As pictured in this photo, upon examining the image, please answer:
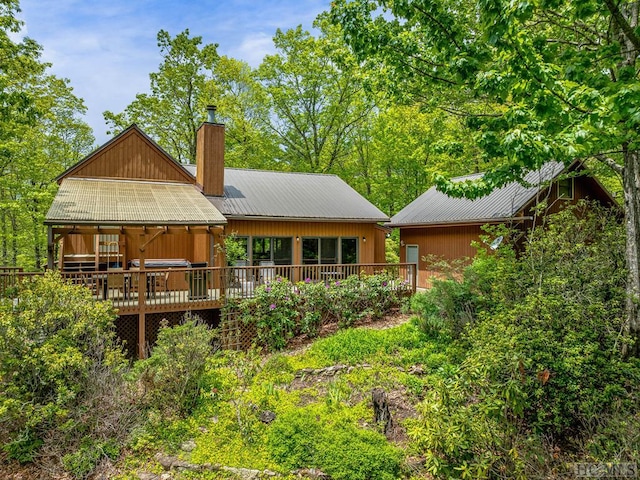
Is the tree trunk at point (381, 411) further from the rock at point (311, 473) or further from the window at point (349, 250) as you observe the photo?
the window at point (349, 250)

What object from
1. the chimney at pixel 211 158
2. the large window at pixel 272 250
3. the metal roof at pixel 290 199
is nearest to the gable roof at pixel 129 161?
the chimney at pixel 211 158

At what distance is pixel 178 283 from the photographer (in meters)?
11.9

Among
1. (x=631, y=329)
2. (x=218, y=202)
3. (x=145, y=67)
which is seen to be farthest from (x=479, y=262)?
(x=145, y=67)

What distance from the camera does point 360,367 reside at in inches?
306

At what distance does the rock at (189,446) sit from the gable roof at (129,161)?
33.0 feet

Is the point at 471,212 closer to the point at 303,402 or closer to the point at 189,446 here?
the point at 303,402

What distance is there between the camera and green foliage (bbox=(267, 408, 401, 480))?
4855mm

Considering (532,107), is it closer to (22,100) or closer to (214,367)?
(214,367)

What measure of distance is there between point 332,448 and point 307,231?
33.2ft

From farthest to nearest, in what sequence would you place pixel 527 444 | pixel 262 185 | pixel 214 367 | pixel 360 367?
pixel 262 185 < pixel 360 367 < pixel 214 367 < pixel 527 444

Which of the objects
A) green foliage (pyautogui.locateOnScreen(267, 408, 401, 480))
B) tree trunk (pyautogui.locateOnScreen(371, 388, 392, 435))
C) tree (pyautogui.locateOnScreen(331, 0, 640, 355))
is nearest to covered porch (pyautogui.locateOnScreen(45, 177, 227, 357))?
green foliage (pyautogui.locateOnScreen(267, 408, 401, 480))

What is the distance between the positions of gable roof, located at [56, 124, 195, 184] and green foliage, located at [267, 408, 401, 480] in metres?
10.4

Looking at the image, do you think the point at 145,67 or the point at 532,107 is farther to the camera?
the point at 145,67

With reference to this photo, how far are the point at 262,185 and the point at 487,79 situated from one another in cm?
1158
